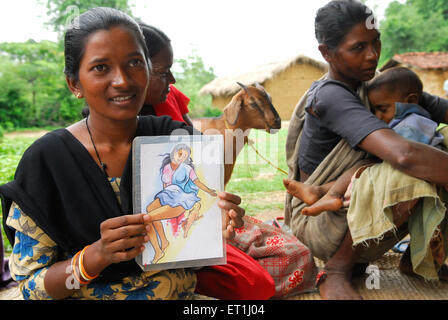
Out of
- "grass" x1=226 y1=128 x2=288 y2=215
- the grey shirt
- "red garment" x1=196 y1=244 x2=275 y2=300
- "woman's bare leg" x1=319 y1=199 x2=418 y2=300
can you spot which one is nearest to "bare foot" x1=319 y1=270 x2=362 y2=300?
"woman's bare leg" x1=319 y1=199 x2=418 y2=300

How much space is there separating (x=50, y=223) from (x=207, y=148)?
582 millimetres

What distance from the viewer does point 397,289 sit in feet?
6.59

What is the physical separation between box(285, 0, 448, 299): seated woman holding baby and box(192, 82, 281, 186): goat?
59cm

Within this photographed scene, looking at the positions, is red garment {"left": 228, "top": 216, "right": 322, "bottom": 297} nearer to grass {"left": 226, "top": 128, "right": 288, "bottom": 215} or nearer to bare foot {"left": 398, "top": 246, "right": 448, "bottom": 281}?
bare foot {"left": 398, "top": 246, "right": 448, "bottom": 281}

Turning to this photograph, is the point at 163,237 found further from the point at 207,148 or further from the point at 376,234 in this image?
the point at 376,234

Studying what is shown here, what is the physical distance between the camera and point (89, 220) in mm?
1295

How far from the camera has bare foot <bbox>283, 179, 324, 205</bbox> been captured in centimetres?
192

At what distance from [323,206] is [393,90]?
0.77 metres

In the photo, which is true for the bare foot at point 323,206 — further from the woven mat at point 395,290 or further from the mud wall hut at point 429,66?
the mud wall hut at point 429,66

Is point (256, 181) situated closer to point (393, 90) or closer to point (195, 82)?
point (393, 90)

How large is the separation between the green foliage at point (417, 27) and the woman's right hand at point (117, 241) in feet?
63.6

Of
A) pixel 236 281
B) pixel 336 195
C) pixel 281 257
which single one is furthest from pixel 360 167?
pixel 236 281

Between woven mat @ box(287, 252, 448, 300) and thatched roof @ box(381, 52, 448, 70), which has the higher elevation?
thatched roof @ box(381, 52, 448, 70)

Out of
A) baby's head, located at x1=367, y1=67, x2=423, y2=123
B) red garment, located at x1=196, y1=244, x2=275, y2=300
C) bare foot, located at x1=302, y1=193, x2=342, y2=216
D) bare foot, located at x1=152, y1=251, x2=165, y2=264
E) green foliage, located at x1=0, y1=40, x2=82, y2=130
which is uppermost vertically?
baby's head, located at x1=367, y1=67, x2=423, y2=123
